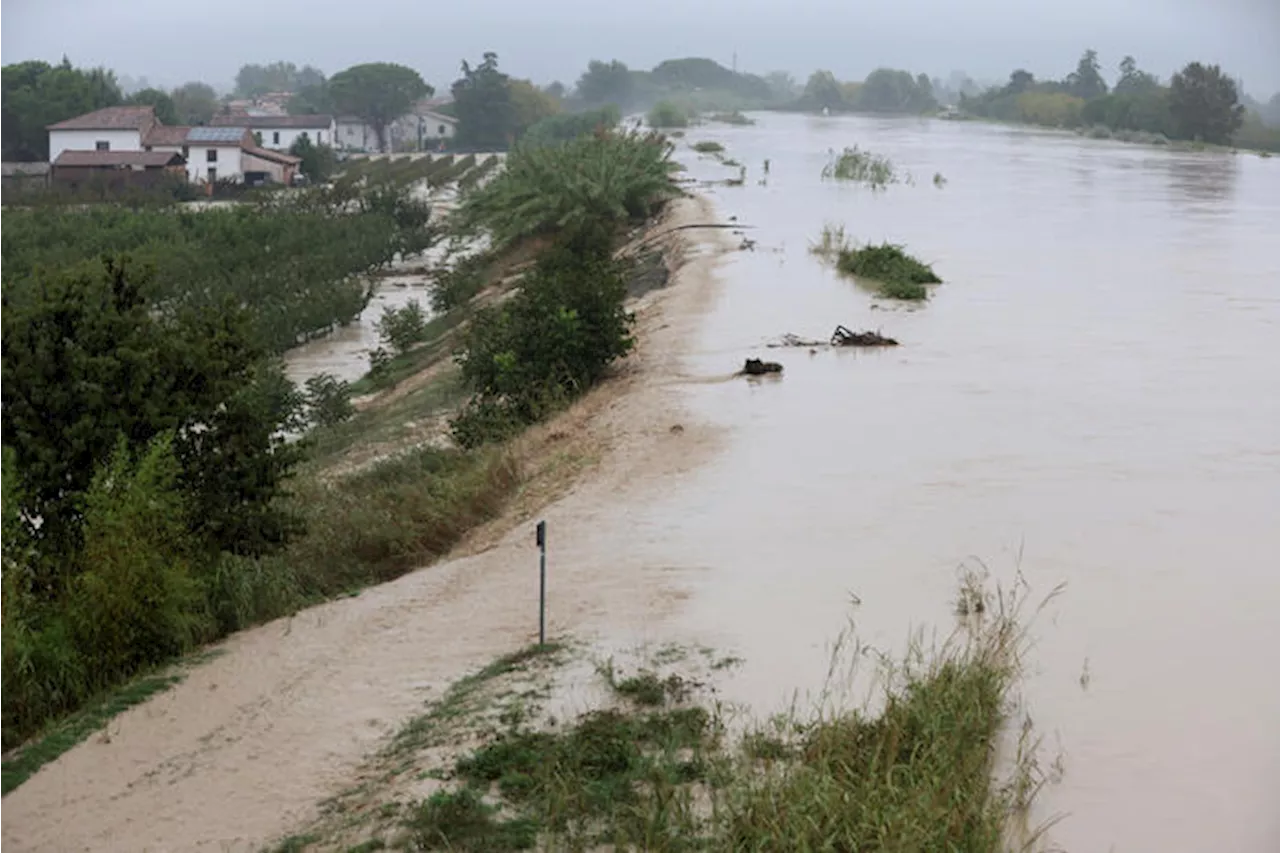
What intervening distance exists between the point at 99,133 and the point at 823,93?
11518 centimetres

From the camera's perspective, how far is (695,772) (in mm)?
6488

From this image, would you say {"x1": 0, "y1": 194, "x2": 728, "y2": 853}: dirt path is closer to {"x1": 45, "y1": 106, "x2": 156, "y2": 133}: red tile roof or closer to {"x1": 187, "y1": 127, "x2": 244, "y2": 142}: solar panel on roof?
{"x1": 187, "y1": 127, "x2": 244, "y2": 142}: solar panel on roof

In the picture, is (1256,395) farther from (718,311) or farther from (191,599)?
(191,599)

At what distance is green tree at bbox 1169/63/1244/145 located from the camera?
237 feet

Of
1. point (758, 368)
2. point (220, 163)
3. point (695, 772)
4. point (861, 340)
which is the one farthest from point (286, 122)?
point (695, 772)

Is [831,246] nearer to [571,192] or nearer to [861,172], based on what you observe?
[571,192]

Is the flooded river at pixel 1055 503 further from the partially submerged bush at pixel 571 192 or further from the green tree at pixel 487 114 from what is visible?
the green tree at pixel 487 114

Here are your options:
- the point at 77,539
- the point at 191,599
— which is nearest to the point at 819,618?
the point at 191,599

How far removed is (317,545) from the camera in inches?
427

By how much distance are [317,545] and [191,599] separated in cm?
188

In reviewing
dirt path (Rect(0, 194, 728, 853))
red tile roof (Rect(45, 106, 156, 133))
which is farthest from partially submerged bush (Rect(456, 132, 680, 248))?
red tile roof (Rect(45, 106, 156, 133))

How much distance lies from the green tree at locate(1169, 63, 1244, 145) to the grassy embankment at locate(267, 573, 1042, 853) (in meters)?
70.5

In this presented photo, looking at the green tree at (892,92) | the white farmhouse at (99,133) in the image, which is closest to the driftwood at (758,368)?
the white farmhouse at (99,133)

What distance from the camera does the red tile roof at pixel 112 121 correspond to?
64188mm
